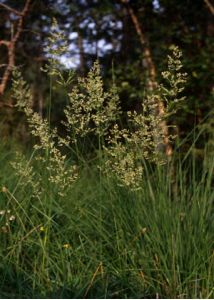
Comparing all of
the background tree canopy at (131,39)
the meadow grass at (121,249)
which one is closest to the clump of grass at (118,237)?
the meadow grass at (121,249)

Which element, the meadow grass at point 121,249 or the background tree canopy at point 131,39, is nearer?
the meadow grass at point 121,249

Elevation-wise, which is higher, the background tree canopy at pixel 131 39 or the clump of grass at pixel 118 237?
the background tree canopy at pixel 131 39

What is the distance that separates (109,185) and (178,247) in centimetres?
59

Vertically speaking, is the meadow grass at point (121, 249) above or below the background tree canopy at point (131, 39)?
below

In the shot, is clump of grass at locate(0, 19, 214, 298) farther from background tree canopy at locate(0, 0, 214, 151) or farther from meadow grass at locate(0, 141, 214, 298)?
background tree canopy at locate(0, 0, 214, 151)

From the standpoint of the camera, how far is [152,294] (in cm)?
325

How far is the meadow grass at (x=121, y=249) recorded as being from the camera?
127 inches

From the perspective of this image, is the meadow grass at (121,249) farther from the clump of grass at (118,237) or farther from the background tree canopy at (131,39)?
the background tree canopy at (131,39)

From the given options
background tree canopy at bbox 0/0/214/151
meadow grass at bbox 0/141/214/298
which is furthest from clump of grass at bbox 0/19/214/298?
background tree canopy at bbox 0/0/214/151

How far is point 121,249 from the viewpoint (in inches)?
134

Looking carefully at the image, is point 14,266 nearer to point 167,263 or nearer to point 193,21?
point 167,263

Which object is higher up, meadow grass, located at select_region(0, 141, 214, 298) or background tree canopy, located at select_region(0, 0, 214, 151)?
background tree canopy, located at select_region(0, 0, 214, 151)

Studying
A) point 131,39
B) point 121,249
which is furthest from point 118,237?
point 131,39

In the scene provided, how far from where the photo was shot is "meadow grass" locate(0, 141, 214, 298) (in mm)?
3227
